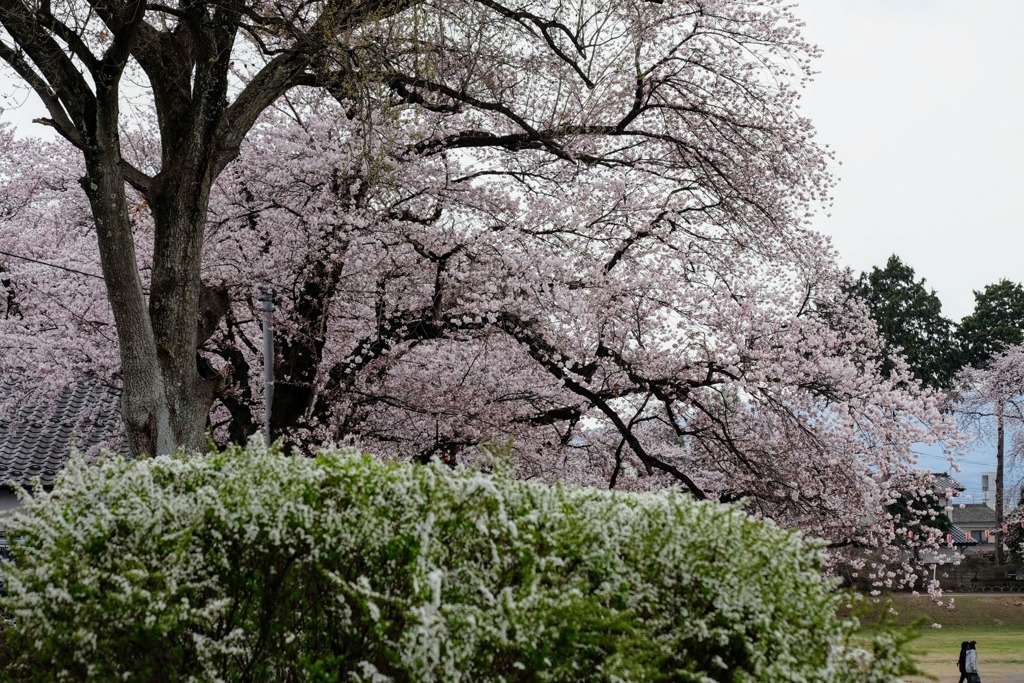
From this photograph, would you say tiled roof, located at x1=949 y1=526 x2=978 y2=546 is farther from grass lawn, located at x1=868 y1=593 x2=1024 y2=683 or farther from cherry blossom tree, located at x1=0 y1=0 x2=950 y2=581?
cherry blossom tree, located at x1=0 y1=0 x2=950 y2=581

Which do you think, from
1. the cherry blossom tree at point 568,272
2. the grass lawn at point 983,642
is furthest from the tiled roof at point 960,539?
the cherry blossom tree at point 568,272

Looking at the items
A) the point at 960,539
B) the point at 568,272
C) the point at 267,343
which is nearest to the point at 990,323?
the point at 960,539

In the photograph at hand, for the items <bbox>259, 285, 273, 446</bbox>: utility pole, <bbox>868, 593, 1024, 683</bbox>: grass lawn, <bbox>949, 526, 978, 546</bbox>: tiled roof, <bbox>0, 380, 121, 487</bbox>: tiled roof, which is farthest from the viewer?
<bbox>949, 526, 978, 546</bbox>: tiled roof

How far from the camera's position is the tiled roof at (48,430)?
1788 cm

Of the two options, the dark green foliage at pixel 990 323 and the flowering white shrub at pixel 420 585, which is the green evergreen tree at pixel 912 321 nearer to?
the dark green foliage at pixel 990 323

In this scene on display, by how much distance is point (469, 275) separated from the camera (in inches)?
491

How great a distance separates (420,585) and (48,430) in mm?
17845

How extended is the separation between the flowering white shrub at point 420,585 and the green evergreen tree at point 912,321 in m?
43.3

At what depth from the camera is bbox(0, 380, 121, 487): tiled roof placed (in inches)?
704

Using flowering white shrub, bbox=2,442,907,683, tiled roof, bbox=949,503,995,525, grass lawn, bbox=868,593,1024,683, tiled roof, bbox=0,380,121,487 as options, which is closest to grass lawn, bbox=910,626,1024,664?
grass lawn, bbox=868,593,1024,683

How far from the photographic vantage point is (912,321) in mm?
46344

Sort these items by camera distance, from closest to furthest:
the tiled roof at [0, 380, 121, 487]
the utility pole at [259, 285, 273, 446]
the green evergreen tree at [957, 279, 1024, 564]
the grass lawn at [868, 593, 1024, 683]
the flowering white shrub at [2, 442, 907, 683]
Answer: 1. the flowering white shrub at [2, 442, 907, 683]
2. the utility pole at [259, 285, 273, 446]
3. the tiled roof at [0, 380, 121, 487]
4. the grass lawn at [868, 593, 1024, 683]
5. the green evergreen tree at [957, 279, 1024, 564]

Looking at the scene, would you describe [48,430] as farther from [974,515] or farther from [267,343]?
[974,515]

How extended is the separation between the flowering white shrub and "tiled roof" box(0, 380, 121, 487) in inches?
570
